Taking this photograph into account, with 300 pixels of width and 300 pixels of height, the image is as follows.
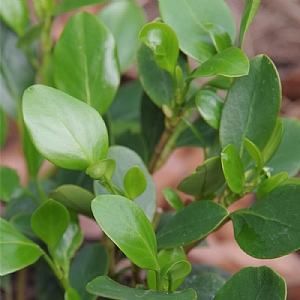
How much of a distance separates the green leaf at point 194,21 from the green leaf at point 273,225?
0.18 m

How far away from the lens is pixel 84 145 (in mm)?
544

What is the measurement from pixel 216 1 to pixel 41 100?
255 mm

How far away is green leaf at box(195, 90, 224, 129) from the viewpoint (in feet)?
2.06

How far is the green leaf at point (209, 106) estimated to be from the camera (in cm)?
63

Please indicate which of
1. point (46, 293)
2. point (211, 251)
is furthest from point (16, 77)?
point (211, 251)

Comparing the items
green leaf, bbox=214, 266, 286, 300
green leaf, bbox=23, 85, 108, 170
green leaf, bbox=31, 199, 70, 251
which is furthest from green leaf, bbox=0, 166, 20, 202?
green leaf, bbox=214, 266, 286, 300

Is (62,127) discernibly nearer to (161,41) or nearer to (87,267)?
(161,41)

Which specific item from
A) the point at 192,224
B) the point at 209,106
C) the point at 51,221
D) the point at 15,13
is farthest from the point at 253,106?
the point at 15,13

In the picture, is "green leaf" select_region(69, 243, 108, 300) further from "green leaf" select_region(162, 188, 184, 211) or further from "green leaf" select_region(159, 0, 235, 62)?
"green leaf" select_region(159, 0, 235, 62)

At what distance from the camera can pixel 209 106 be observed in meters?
0.63

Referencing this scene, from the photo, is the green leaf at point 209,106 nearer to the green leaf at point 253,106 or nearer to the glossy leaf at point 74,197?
A: the green leaf at point 253,106

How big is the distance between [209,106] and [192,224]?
138 millimetres

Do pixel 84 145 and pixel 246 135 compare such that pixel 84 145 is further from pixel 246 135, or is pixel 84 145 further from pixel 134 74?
pixel 134 74

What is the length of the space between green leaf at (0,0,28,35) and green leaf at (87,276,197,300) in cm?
46
